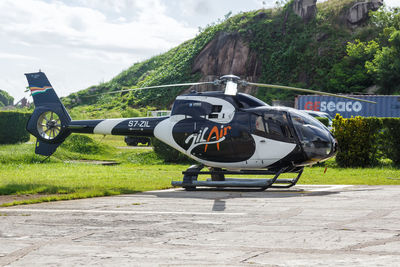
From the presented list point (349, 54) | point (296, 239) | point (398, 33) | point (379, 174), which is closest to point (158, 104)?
point (349, 54)

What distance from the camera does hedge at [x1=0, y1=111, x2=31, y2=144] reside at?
89.4 feet

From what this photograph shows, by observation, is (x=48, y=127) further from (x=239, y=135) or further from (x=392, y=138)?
(x=392, y=138)

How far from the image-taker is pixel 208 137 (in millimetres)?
13516

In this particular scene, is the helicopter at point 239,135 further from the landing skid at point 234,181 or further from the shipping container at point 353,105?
the shipping container at point 353,105

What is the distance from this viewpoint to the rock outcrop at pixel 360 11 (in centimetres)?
5525

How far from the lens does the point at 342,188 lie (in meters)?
13.5

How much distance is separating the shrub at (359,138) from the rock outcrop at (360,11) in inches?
1567

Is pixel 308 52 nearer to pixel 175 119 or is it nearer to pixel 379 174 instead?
pixel 379 174

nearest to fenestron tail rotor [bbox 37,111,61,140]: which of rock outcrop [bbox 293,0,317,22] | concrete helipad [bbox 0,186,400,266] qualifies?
concrete helipad [bbox 0,186,400,266]

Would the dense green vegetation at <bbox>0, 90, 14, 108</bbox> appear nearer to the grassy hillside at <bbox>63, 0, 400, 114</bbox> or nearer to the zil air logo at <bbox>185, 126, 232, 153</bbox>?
the grassy hillside at <bbox>63, 0, 400, 114</bbox>

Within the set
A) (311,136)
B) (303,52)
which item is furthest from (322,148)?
(303,52)

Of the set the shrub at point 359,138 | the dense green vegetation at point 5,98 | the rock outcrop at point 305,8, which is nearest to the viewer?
the shrub at point 359,138

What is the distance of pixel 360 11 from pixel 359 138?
4080 cm

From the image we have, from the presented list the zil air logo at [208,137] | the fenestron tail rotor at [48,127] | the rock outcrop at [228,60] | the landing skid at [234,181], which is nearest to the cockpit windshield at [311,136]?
the landing skid at [234,181]
